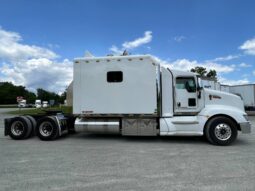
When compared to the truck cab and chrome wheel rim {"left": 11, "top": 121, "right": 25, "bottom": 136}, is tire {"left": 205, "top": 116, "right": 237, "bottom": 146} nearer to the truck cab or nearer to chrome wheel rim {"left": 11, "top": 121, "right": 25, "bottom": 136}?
the truck cab

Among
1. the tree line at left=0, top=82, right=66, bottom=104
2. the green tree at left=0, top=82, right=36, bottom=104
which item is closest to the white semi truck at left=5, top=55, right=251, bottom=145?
the tree line at left=0, top=82, right=66, bottom=104

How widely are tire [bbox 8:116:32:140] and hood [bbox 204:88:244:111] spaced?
725 centimetres

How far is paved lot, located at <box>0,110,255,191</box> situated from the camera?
4.72 m

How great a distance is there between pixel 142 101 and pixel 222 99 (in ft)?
9.65

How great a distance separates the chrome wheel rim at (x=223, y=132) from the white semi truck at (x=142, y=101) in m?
0.08

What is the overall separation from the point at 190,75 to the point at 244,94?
23904 mm

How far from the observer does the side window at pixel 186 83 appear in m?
9.20

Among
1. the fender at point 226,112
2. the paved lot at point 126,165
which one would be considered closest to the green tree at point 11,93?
A: the paved lot at point 126,165

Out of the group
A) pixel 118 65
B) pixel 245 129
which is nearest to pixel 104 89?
pixel 118 65

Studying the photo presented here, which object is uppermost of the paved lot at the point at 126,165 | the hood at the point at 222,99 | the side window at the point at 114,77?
the side window at the point at 114,77

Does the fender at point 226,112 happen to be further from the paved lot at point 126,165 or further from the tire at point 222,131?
the paved lot at point 126,165

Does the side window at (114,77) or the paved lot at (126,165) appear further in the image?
the side window at (114,77)

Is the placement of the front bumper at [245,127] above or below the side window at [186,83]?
below

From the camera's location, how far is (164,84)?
9.32m
